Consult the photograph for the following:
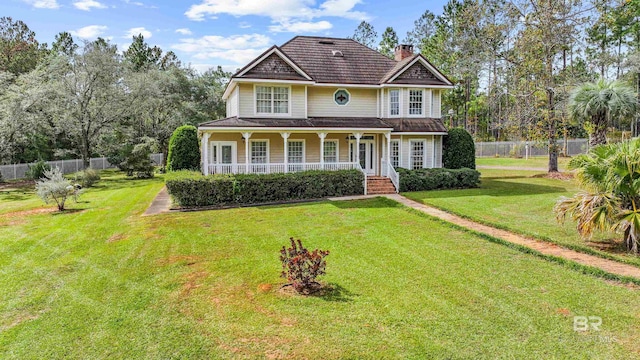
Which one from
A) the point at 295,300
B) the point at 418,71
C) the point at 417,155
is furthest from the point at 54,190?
the point at 418,71

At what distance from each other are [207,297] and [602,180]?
362 inches

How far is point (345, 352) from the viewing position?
17.0 ft

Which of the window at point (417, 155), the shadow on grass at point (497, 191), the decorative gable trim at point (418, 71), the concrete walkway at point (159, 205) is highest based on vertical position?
the decorative gable trim at point (418, 71)

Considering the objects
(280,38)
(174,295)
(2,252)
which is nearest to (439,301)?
(174,295)

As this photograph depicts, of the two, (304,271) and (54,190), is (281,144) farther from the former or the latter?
(304,271)

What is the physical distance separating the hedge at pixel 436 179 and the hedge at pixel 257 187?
248 centimetres

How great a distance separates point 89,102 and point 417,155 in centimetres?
2493

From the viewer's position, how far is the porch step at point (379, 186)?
19750mm

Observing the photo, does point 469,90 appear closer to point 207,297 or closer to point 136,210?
point 136,210

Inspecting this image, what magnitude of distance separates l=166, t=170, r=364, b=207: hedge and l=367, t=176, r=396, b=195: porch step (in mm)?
658

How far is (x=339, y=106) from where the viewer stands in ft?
75.3

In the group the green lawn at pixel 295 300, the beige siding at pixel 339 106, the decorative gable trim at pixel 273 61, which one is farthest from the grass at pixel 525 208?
the decorative gable trim at pixel 273 61

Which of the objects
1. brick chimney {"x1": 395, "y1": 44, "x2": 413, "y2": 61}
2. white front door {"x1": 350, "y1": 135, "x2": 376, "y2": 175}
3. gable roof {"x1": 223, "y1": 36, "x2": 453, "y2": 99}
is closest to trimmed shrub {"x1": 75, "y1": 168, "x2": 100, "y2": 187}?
gable roof {"x1": 223, "y1": 36, "x2": 453, "y2": 99}

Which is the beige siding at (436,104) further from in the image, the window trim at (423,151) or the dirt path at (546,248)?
the dirt path at (546,248)
